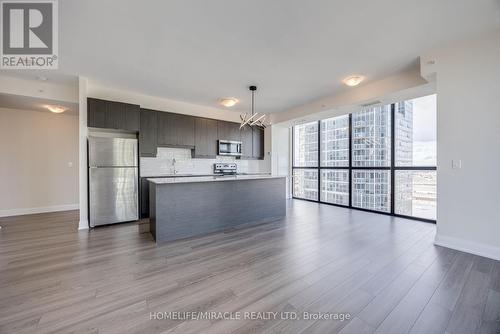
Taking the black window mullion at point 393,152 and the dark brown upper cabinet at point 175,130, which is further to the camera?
the dark brown upper cabinet at point 175,130

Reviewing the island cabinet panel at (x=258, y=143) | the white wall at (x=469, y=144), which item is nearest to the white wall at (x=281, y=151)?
the island cabinet panel at (x=258, y=143)

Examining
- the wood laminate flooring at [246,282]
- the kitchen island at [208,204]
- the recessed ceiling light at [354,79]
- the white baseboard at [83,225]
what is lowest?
the wood laminate flooring at [246,282]

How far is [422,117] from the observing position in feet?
13.6

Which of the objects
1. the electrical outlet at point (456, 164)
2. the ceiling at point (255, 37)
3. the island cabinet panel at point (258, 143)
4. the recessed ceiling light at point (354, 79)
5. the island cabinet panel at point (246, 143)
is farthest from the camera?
the island cabinet panel at point (258, 143)

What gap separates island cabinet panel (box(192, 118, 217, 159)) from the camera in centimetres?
537

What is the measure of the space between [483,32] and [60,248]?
613cm

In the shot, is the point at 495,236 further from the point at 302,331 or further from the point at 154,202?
the point at 154,202

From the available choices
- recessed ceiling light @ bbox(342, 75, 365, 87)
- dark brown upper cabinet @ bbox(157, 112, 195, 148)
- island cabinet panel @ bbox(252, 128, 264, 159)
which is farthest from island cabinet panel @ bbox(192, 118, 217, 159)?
recessed ceiling light @ bbox(342, 75, 365, 87)

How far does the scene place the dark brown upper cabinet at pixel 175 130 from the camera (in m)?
4.80

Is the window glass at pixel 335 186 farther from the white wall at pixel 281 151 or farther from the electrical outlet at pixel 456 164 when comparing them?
the electrical outlet at pixel 456 164

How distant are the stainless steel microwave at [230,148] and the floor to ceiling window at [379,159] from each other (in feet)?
7.73

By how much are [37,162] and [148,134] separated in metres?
2.88

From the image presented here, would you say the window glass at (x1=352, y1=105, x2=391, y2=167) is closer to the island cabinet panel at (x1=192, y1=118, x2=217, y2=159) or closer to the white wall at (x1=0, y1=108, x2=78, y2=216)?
the island cabinet panel at (x1=192, y1=118, x2=217, y2=159)

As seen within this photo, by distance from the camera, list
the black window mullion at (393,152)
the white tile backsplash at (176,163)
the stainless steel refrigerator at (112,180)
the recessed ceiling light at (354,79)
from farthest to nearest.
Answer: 1. the white tile backsplash at (176,163)
2. the black window mullion at (393,152)
3. the stainless steel refrigerator at (112,180)
4. the recessed ceiling light at (354,79)
